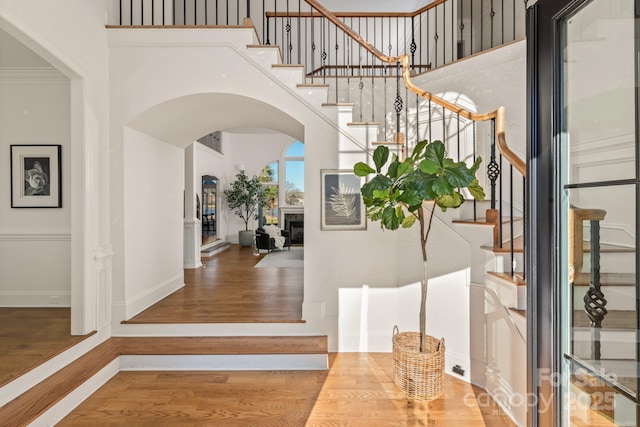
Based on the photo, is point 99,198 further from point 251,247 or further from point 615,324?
point 251,247

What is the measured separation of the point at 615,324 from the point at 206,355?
2.91 meters

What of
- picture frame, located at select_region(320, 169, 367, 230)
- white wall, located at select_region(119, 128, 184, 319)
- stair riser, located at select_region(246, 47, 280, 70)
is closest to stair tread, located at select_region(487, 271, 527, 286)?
picture frame, located at select_region(320, 169, 367, 230)

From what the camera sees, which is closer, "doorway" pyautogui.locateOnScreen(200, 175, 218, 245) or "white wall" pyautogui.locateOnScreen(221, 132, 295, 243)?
"doorway" pyautogui.locateOnScreen(200, 175, 218, 245)

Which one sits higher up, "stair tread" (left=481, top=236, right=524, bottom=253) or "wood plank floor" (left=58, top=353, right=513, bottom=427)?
"stair tread" (left=481, top=236, right=524, bottom=253)

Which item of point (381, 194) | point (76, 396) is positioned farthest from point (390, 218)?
point (76, 396)

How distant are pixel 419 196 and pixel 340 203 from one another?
1.14 meters

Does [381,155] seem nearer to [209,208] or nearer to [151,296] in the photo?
[151,296]

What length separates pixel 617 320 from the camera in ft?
3.50

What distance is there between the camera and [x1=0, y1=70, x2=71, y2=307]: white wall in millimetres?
3398

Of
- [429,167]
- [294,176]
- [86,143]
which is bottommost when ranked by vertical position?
[429,167]

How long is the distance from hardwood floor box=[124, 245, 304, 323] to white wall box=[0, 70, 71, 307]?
49.8 inches

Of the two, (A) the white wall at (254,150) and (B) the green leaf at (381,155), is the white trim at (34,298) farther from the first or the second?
(A) the white wall at (254,150)

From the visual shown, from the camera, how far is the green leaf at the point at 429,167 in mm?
2021

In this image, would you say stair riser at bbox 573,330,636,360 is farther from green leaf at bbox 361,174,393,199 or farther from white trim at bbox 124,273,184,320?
white trim at bbox 124,273,184,320
